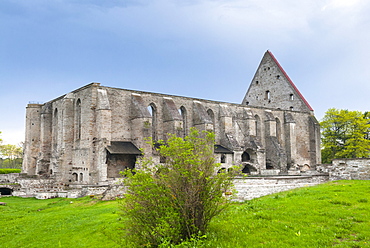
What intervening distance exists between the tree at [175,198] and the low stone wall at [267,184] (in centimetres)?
961

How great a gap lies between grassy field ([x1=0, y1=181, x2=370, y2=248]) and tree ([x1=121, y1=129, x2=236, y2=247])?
1.82 feet

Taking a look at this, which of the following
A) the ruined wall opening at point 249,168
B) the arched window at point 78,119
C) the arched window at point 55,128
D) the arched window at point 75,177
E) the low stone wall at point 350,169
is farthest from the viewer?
the ruined wall opening at point 249,168

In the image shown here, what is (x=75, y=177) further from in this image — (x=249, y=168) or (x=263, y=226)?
(x=263, y=226)

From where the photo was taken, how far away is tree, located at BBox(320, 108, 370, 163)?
45562 millimetres

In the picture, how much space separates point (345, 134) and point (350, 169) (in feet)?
101

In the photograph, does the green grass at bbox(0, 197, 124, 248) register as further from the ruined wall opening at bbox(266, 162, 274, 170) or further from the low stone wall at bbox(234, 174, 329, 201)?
the ruined wall opening at bbox(266, 162, 274, 170)

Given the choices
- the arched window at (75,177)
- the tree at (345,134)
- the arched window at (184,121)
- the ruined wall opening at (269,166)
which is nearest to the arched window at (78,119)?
the arched window at (75,177)

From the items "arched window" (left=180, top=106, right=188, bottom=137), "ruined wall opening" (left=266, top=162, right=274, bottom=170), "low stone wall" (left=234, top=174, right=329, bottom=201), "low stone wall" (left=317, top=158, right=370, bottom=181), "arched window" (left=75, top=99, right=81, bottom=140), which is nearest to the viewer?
"low stone wall" (left=234, top=174, right=329, bottom=201)

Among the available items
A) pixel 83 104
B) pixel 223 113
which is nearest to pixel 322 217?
pixel 83 104

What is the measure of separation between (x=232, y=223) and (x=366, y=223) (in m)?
3.58

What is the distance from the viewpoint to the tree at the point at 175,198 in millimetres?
8227

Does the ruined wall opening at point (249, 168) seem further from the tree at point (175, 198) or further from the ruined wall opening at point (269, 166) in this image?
the tree at point (175, 198)

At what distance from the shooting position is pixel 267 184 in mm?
20500

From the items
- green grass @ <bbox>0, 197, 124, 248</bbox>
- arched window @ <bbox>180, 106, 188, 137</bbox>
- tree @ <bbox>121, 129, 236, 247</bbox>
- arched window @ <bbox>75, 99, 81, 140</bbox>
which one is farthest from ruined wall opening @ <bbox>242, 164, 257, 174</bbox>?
tree @ <bbox>121, 129, 236, 247</bbox>
